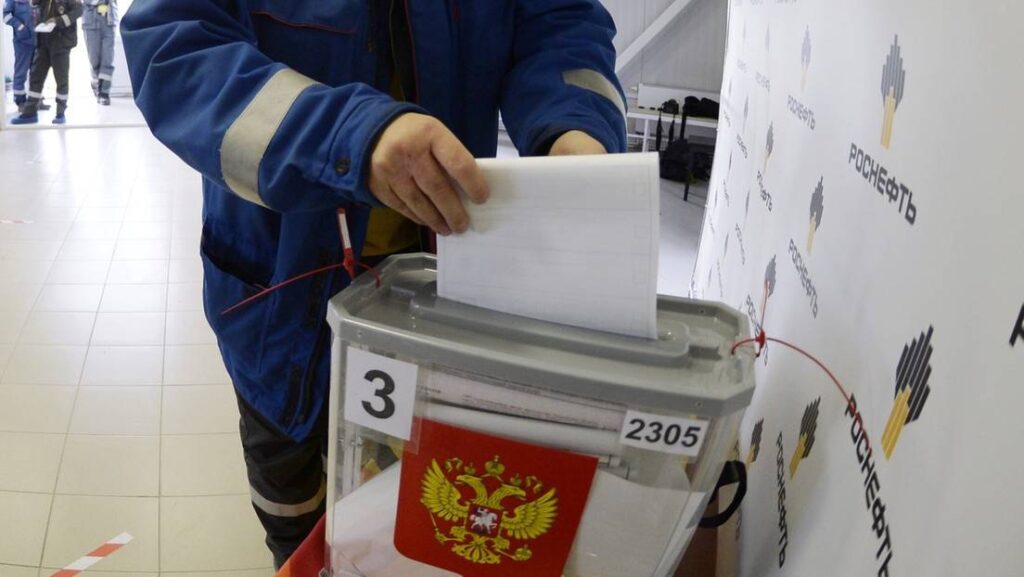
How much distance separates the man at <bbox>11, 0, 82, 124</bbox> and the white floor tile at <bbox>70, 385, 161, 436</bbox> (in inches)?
219

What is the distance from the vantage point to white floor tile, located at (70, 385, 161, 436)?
233 cm

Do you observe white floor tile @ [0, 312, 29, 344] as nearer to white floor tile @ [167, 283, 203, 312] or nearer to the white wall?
white floor tile @ [167, 283, 203, 312]

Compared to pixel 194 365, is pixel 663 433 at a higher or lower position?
higher

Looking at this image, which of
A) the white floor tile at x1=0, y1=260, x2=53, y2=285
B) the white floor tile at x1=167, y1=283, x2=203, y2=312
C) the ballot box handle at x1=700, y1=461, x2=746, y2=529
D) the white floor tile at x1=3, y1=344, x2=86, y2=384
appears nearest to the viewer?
the ballot box handle at x1=700, y1=461, x2=746, y2=529

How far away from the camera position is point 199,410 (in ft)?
8.11

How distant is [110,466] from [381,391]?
175 centimetres

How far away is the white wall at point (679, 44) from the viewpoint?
6.87 m

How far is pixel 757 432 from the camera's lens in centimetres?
117

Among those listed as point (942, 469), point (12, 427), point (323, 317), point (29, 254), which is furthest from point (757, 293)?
point (29, 254)

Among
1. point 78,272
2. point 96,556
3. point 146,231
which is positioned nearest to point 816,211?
point 96,556

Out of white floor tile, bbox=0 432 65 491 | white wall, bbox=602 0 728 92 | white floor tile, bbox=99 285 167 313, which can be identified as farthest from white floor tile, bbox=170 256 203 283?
white wall, bbox=602 0 728 92

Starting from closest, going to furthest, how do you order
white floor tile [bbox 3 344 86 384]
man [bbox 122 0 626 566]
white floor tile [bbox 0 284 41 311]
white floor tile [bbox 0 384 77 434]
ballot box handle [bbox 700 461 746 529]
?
man [bbox 122 0 626 566] → ballot box handle [bbox 700 461 746 529] → white floor tile [bbox 0 384 77 434] → white floor tile [bbox 3 344 86 384] → white floor tile [bbox 0 284 41 311]

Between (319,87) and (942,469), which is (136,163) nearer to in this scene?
(319,87)

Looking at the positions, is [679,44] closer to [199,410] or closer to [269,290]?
[199,410]
